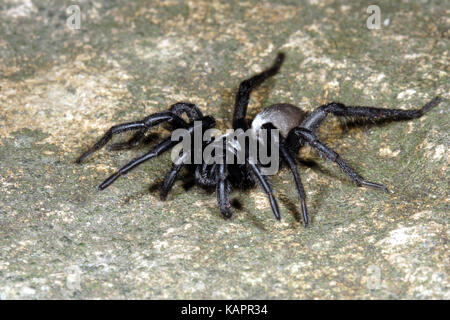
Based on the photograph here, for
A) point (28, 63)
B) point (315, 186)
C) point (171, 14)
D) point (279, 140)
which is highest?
point (171, 14)

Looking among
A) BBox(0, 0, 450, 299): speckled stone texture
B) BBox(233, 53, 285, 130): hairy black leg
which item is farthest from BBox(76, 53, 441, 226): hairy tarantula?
BBox(0, 0, 450, 299): speckled stone texture

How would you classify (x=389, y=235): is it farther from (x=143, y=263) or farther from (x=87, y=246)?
(x=87, y=246)

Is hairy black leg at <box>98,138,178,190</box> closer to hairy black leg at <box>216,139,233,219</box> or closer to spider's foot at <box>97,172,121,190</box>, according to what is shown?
spider's foot at <box>97,172,121,190</box>

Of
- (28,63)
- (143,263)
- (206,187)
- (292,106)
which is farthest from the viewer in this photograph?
(28,63)

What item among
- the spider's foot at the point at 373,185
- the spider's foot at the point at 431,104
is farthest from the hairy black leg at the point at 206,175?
the spider's foot at the point at 431,104
